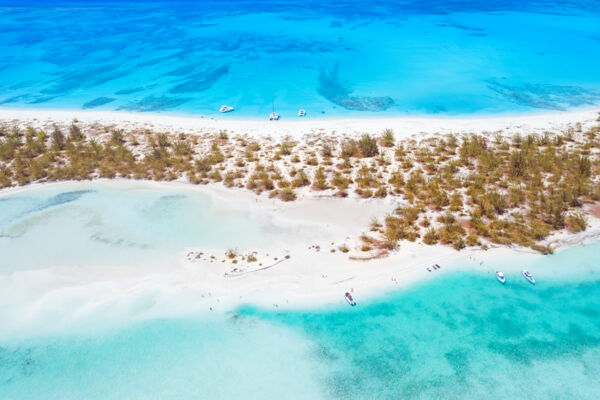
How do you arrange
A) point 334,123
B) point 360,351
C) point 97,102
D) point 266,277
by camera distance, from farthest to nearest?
point 97,102
point 334,123
point 266,277
point 360,351

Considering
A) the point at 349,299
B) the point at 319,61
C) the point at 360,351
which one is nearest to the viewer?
the point at 360,351

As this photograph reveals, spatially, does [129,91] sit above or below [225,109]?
above

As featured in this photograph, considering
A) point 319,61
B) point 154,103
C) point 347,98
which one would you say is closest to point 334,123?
point 347,98

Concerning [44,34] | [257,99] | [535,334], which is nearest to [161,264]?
[535,334]

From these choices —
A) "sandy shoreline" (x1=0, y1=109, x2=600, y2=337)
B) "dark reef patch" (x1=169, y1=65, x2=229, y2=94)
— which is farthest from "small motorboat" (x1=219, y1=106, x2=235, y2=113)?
"sandy shoreline" (x1=0, y1=109, x2=600, y2=337)

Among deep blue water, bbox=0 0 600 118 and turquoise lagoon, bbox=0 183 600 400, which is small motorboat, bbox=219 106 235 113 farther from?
turquoise lagoon, bbox=0 183 600 400

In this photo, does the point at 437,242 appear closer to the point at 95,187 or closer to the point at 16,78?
the point at 95,187

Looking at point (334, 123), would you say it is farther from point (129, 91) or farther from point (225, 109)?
point (129, 91)
